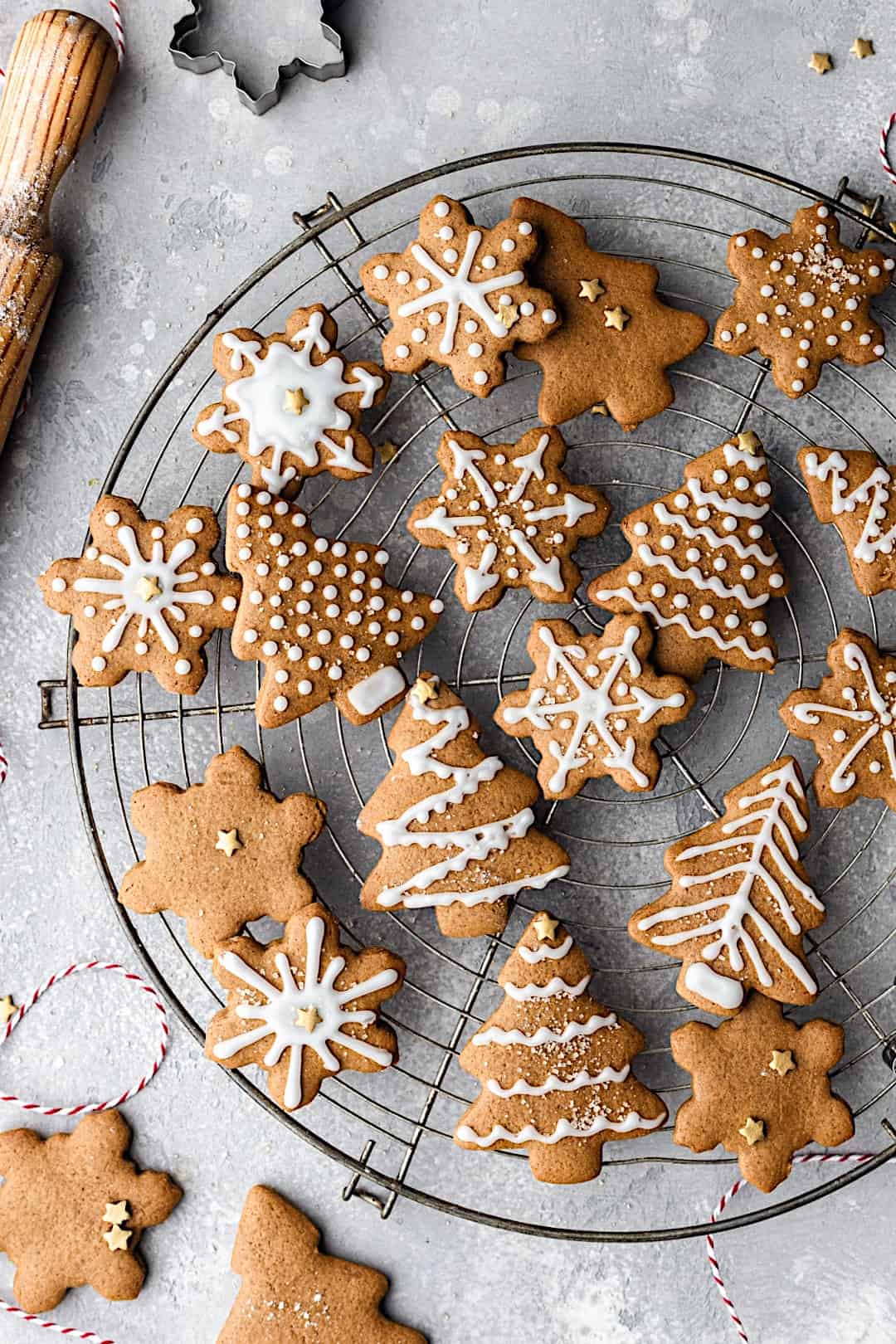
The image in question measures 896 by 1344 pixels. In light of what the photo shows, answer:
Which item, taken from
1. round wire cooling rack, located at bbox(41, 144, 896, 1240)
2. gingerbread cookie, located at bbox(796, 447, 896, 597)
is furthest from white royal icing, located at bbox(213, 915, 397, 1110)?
gingerbread cookie, located at bbox(796, 447, 896, 597)

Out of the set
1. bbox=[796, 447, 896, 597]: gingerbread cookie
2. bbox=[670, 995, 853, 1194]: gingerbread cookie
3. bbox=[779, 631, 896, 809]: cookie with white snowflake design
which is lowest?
bbox=[670, 995, 853, 1194]: gingerbread cookie

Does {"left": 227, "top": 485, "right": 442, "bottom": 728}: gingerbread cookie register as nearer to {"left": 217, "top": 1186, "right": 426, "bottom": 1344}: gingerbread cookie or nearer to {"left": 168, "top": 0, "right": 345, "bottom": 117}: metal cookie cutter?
{"left": 168, "top": 0, "right": 345, "bottom": 117}: metal cookie cutter

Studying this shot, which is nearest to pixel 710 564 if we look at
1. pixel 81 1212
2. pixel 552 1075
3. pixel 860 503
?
pixel 860 503

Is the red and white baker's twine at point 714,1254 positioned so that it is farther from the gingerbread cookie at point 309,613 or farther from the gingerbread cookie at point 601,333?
the gingerbread cookie at point 601,333

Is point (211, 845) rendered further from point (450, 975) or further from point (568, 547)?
point (568, 547)

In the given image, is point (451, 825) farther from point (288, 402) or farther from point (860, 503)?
point (860, 503)

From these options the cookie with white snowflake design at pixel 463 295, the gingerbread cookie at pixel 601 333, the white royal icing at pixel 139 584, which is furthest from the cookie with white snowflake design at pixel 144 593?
the gingerbread cookie at pixel 601 333
